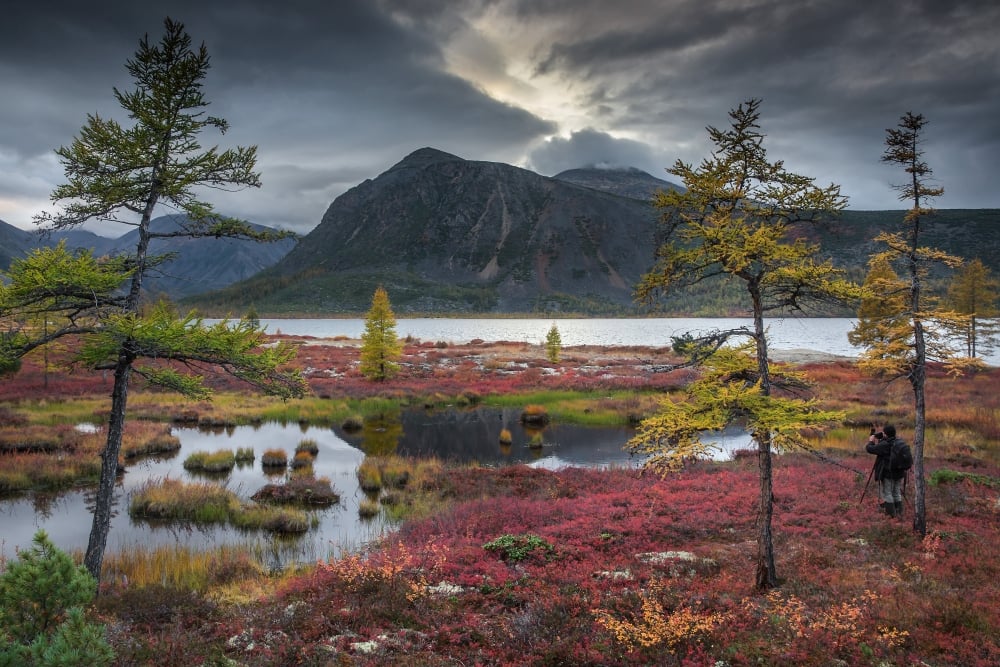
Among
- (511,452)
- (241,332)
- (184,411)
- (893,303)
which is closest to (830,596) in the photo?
(893,303)

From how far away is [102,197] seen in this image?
11.2 metres

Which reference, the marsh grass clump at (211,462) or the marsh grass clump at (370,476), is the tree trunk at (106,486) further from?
the marsh grass clump at (211,462)

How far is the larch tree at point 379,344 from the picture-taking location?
1889 inches

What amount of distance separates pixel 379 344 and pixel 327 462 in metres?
22.9

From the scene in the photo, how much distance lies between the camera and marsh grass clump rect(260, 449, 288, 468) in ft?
84.7

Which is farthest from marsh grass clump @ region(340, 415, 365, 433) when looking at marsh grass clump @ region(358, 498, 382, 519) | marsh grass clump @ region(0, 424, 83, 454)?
marsh grass clump @ region(358, 498, 382, 519)

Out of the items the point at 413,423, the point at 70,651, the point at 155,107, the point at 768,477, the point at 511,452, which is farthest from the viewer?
the point at 413,423

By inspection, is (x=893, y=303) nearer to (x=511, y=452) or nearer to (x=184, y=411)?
(x=511, y=452)

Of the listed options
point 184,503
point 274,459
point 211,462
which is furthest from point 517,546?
point 211,462

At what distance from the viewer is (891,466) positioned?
15.0 m

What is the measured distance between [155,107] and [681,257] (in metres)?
12.3

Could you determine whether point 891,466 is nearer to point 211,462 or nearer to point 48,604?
point 48,604

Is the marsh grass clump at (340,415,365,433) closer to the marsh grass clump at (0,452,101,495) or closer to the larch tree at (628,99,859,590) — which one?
the marsh grass clump at (0,452,101,495)

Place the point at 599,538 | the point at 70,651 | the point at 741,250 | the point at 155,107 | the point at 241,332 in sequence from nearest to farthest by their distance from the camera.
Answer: the point at 70,651 → the point at 741,250 → the point at 241,332 → the point at 155,107 → the point at 599,538
